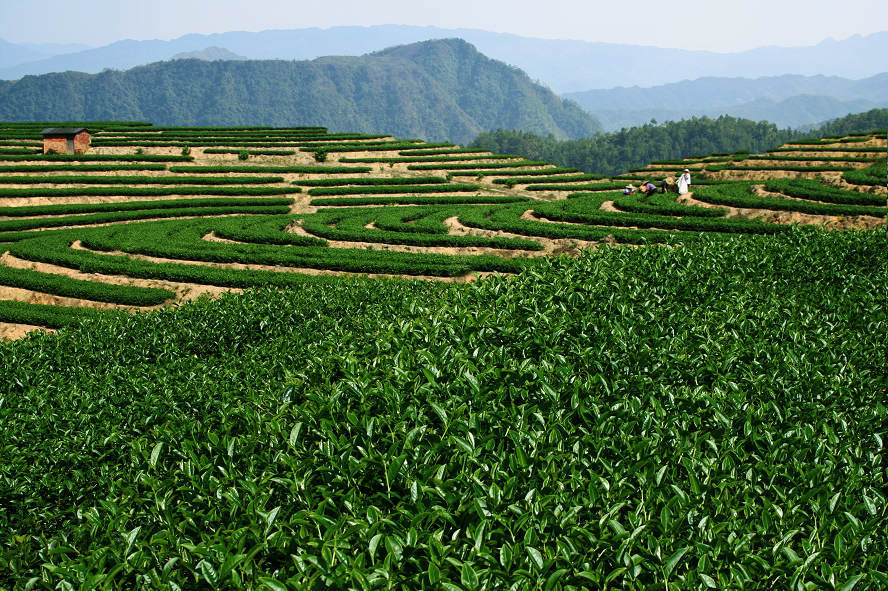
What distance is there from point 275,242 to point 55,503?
78.5 ft

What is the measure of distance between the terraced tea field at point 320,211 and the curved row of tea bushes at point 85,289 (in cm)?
8

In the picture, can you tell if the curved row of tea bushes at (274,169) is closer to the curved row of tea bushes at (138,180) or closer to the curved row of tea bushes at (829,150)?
the curved row of tea bushes at (138,180)

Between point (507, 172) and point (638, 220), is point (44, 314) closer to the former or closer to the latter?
point (638, 220)

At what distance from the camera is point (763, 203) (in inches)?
1288

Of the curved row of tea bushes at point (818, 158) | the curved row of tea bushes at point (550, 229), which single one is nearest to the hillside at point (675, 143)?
the curved row of tea bushes at point (818, 158)

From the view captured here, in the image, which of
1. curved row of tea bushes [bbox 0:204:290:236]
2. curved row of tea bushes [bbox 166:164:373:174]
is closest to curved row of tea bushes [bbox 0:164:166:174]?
curved row of tea bushes [bbox 166:164:373:174]

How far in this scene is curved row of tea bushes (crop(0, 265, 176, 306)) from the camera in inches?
906

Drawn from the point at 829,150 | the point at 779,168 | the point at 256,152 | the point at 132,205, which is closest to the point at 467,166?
the point at 256,152

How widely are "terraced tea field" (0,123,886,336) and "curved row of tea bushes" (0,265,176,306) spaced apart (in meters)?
0.08

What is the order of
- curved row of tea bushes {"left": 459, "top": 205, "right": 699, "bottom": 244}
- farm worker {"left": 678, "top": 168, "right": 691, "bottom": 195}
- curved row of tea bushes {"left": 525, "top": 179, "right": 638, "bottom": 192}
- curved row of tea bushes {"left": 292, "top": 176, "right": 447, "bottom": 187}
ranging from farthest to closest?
curved row of tea bushes {"left": 292, "top": 176, "right": 447, "bottom": 187} → curved row of tea bushes {"left": 525, "top": 179, "right": 638, "bottom": 192} → farm worker {"left": 678, "top": 168, "right": 691, "bottom": 195} → curved row of tea bushes {"left": 459, "top": 205, "right": 699, "bottom": 244}

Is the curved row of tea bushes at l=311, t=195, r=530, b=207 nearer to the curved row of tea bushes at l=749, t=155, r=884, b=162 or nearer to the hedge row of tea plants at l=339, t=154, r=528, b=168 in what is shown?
the hedge row of tea plants at l=339, t=154, r=528, b=168

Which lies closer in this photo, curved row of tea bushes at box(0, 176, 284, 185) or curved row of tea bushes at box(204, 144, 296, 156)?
curved row of tea bushes at box(0, 176, 284, 185)

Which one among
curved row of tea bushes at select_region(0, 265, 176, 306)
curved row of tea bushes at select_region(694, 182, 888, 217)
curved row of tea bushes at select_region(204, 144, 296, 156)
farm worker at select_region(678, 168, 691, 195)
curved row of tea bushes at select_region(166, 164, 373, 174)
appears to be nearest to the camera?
curved row of tea bushes at select_region(0, 265, 176, 306)

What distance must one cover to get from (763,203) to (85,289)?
3232 cm
